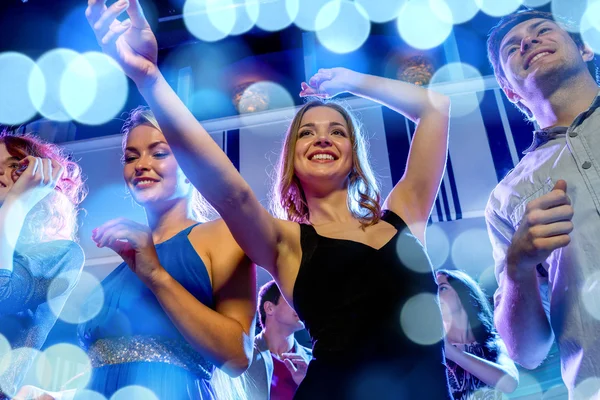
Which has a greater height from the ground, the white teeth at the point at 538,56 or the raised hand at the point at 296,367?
the white teeth at the point at 538,56

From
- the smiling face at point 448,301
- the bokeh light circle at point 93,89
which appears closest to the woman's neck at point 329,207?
the smiling face at point 448,301

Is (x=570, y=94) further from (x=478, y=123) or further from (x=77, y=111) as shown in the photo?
(x=77, y=111)

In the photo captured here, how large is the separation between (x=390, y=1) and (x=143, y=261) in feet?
10.5

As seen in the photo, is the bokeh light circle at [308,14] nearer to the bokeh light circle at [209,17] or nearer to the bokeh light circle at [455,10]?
the bokeh light circle at [209,17]

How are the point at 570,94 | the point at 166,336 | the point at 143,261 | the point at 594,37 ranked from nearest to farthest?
the point at 143,261
the point at 166,336
the point at 570,94
the point at 594,37

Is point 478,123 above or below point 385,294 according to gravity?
below

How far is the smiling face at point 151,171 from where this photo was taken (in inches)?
54.5

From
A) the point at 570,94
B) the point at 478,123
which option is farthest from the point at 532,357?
the point at 478,123

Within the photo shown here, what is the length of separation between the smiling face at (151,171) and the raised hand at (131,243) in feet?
1.06

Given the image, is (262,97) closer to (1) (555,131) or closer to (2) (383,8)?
(2) (383,8)

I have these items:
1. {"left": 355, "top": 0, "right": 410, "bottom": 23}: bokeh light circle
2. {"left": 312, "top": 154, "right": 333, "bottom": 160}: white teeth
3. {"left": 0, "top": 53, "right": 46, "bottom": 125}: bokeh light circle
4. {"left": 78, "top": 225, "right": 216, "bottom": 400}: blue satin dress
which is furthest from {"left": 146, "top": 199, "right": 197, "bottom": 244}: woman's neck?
{"left": 0, "top": 53, "right": 46, "bottom": 125}: bokeh light circle

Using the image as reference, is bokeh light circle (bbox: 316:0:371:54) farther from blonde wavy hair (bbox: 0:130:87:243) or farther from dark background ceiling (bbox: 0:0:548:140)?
blonde wavy hair (bbox: 0:130:87:243)

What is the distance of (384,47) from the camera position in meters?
3.76

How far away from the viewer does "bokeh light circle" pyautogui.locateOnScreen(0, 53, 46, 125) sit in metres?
3.73
